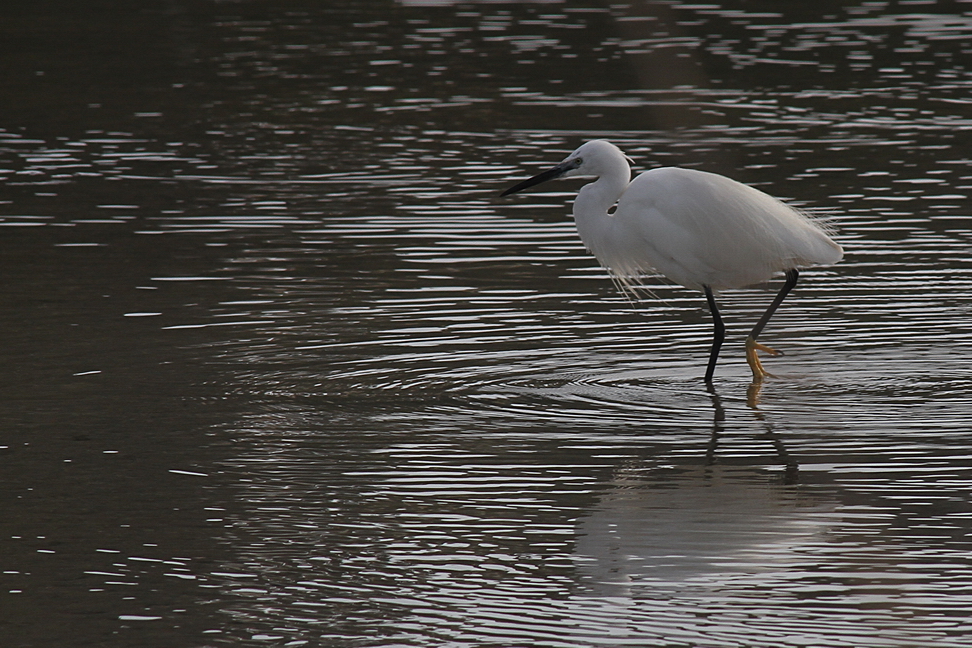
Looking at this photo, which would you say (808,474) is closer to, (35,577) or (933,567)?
(933,567)

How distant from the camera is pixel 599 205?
972cm

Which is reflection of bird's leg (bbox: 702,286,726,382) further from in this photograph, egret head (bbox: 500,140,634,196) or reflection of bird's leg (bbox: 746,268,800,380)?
egret head (bbox: 500,140,634,196)

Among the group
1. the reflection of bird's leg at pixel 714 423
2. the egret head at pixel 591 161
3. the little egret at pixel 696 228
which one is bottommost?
the reflection of bird's leg at pixel 714 423

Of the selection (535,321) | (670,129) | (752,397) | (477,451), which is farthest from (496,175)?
(477,451)

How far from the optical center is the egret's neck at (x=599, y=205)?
962 centimetres

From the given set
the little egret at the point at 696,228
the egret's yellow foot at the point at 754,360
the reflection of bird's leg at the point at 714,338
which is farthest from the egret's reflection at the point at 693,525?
the little egret at the point at 696,228

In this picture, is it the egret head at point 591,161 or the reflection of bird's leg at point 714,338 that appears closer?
the reflection of bird's leg at point 714,338

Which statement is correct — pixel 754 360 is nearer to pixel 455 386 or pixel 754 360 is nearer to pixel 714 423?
pixel 714 423

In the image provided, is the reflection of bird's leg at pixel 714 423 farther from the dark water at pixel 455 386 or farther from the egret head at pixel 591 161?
the egret head at pixel 591 161

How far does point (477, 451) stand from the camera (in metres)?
7.92

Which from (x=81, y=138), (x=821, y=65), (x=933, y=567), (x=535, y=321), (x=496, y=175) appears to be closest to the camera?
(x=933, y=567)

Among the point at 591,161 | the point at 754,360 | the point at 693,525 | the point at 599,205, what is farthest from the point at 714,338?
the point at 693,525

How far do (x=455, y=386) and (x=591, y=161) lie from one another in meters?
1.64

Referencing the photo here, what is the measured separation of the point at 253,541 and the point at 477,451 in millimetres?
1563
